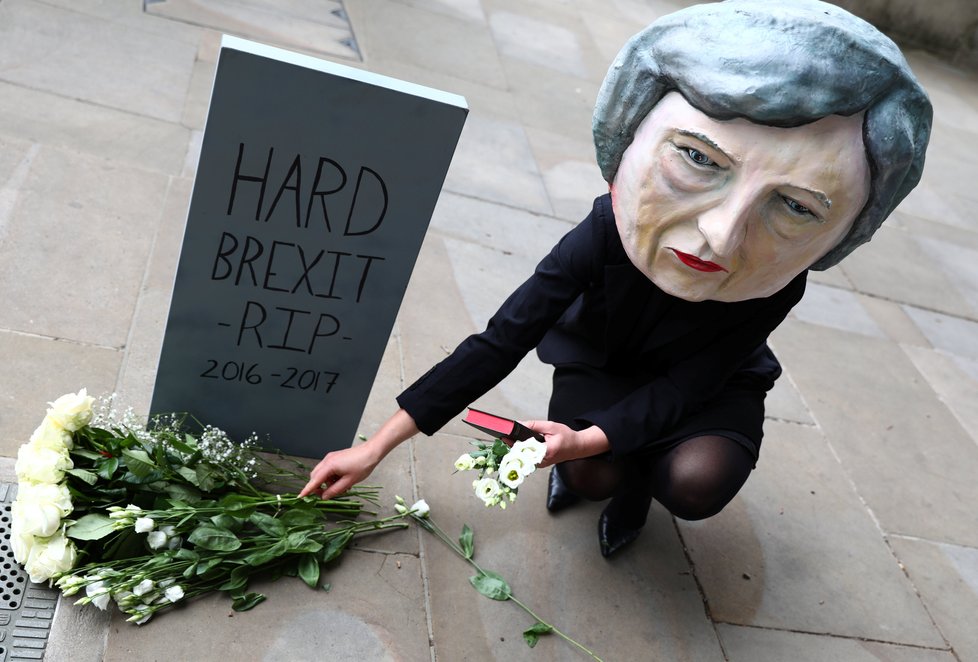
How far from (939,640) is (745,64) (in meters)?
1.92

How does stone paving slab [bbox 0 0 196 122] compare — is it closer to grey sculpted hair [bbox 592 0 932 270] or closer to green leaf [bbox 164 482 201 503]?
green leaf [bbox 164 482 201 503]

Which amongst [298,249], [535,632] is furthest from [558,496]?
[298,249]

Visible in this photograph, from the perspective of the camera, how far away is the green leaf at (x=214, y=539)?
216cm

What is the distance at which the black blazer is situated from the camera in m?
2.27

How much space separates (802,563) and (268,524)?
5.25 ft

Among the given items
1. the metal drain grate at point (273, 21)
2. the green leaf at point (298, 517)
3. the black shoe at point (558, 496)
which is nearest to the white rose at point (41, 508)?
the green leaf at point (298, 517)

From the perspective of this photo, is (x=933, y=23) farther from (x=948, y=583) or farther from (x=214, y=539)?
(x=214, y=539)

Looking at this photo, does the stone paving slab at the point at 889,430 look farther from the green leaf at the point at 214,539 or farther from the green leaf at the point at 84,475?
the green leaf at the point at 84,475

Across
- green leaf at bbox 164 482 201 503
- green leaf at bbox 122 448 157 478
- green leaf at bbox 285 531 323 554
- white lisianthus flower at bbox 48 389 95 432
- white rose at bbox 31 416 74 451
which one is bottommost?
green leaf at bbox 285 531 323 554

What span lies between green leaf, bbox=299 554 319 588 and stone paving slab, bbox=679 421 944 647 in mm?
1090

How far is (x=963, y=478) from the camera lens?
3574mm

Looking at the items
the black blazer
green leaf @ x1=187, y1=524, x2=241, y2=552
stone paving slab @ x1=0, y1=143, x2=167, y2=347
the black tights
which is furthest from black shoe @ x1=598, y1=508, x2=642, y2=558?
stone paving slab @ x1=0, y1=143, x2=167, y2=347

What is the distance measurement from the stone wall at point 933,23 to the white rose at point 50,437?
8.68 metres

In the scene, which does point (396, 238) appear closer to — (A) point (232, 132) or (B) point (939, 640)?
(A) point (232, 132)
